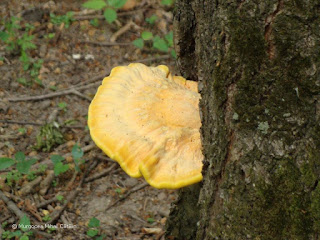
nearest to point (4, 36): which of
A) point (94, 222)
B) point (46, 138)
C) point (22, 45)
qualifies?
point (22, 45)

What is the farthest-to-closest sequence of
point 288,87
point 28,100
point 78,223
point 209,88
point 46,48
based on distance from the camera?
point 46,48
point 28,100
point 78,223
point 209,88
point 288,87

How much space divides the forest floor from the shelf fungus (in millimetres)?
1480

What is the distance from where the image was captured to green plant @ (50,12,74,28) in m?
6.69

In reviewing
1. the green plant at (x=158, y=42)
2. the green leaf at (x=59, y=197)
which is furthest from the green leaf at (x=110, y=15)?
the green leaf at (x=59, y=197)

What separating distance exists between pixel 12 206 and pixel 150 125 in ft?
6.86

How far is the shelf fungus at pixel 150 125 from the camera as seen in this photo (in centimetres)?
257

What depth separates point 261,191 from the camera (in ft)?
6.97

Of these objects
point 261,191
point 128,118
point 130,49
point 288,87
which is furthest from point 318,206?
point 130,49

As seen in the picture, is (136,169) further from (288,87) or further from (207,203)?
(288,87)

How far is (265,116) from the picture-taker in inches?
81.6

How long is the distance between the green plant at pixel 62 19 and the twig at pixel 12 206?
361cm

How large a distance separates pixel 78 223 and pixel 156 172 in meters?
1.90

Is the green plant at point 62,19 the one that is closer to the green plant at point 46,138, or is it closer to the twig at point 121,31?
the twig at point 121,31

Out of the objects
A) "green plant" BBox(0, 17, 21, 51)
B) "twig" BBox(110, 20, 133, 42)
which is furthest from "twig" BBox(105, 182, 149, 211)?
"twig" BBox(110, 20, 133, 42)
